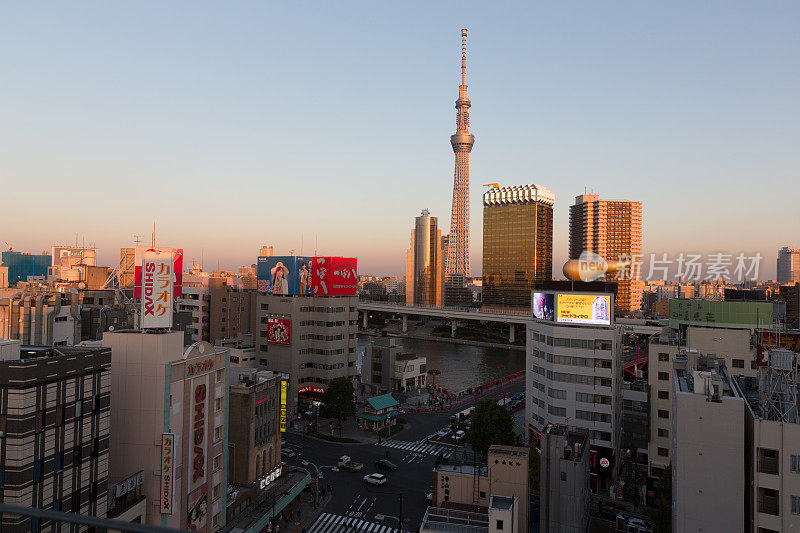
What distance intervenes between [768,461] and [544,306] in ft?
81.2

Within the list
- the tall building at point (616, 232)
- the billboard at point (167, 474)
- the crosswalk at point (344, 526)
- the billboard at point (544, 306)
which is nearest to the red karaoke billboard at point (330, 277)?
the billboard at point (544, 306)

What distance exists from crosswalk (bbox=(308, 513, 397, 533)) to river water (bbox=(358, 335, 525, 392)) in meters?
45.1

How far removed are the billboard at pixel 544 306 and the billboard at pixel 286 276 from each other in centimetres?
2866

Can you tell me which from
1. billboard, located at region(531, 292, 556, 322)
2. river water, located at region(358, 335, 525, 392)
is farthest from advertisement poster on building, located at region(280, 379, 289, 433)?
river water, located at region(358, 335, 525, 392)

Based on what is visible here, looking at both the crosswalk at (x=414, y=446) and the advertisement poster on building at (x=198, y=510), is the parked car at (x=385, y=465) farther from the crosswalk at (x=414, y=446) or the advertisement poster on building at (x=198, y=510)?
the advertisement poster on building at (x=198, y=510)

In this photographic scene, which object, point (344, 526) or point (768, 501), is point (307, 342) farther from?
point (768, 501)

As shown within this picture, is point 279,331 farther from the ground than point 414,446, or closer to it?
farther from the ground

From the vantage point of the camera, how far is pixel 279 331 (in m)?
61.2

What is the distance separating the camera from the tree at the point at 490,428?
4062cm

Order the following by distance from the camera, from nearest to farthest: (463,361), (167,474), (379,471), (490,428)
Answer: (167,474)
(490,428)
(379,471)
(463,361)

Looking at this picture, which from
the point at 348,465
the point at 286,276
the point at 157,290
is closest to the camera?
the point at 157,290

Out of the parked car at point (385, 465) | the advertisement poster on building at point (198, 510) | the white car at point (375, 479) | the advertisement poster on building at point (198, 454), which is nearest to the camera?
the advertisement poster on building at point (198, 510)

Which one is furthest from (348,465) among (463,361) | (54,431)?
(463,361)

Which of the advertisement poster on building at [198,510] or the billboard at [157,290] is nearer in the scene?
the advertisement poster on building at [198,510]
